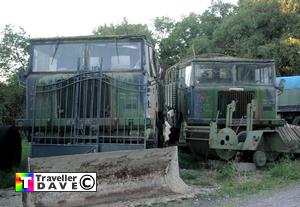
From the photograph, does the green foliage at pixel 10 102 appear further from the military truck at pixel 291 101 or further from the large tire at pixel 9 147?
the military truck at pixel 291 101

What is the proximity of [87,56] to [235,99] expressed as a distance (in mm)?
4121

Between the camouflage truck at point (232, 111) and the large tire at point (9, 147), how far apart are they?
3749 millimetres

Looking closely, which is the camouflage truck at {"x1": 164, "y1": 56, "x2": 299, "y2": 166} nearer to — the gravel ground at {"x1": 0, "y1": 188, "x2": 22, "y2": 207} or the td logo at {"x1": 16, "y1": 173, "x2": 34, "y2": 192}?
the gravel ground at {"x1": 0, "y1": 188, "x2": 22, "y2": 207}

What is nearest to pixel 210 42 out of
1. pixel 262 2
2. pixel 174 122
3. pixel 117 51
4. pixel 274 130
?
pixel 262 2

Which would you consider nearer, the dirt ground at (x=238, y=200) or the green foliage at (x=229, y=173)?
the dirt ground at (x=238, y=200)

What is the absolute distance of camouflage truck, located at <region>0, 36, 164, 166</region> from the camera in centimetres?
810

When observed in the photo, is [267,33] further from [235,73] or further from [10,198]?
[10,198]

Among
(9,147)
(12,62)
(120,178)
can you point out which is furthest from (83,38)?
(12,62)

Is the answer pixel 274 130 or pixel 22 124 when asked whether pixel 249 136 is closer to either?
pixel 274 130

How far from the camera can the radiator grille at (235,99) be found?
37.7 ft

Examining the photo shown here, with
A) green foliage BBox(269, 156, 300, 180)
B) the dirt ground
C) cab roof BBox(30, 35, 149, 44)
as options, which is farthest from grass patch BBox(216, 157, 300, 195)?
cab roof BBox(30, 35, 149, 44)

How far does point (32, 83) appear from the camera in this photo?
8617 millimetres

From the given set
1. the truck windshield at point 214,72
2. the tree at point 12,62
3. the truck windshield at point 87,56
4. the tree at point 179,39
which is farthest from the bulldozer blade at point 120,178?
the tree at point 179,39

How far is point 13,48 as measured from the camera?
23297 millimetres
